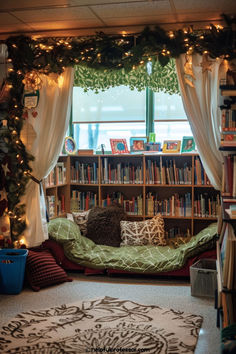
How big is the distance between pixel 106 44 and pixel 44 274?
2.47m

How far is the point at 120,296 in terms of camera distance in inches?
172

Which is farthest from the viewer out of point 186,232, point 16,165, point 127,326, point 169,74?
point 186,232

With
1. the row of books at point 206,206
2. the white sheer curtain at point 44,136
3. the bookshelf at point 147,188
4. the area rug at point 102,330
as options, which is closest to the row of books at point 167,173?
the bookshelf at point 147,188

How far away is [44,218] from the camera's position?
5062 mm

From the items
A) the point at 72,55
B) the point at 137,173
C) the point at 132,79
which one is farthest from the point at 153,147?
the point at 72,55

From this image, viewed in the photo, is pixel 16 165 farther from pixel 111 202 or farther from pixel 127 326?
pixel 127 326

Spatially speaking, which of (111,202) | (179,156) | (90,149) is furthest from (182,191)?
(90,149)

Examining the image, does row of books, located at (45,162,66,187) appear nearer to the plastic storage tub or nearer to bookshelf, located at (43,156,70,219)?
bookshelf, located at (43,156,70,219)

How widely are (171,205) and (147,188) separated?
0.46 metres

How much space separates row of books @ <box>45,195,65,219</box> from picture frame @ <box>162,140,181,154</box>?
5.03ft

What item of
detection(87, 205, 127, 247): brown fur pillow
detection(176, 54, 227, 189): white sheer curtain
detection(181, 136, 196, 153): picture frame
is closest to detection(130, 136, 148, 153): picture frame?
detection(181, 136, 196, 153): picture frame

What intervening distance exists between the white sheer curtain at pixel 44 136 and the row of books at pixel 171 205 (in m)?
1.47

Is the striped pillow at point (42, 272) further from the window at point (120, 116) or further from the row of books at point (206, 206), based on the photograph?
the window at point (120, 116)

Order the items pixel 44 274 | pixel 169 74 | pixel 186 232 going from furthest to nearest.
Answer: pixel 186 232 → pixel 169 74 → pixel 44 274
